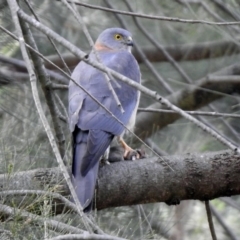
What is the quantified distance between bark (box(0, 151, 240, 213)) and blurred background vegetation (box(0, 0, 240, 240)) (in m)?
0.37

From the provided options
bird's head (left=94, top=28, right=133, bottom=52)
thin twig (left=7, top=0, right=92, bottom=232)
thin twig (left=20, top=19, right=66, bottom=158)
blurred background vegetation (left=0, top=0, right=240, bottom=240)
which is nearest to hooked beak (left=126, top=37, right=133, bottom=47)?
bird's head (left=94, top=28, right=133, bottom=52)

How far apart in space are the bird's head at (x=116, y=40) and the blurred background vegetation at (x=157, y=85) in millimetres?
135

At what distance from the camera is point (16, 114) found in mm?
4066

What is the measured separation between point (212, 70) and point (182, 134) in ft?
1.68

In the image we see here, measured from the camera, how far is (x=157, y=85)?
5242mm

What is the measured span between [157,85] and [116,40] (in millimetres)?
616

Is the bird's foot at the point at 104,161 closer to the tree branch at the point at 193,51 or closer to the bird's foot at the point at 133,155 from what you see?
the bird's foot at the point at 133,155

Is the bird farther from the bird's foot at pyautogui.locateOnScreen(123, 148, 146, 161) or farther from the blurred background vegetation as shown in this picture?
the blurred background vegetation

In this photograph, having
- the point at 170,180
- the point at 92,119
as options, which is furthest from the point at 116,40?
the point at 170,180

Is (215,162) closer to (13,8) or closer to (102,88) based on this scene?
(102,88)

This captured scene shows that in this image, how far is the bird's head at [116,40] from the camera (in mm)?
4711

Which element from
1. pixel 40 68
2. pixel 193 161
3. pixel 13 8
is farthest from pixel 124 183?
pixel 13 8

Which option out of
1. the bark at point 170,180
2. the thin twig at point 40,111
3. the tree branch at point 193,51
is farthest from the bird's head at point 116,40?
the thin twig at point 40,111

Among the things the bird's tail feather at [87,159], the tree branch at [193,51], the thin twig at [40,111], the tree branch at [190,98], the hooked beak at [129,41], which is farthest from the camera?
the tree branch at [193,51]
